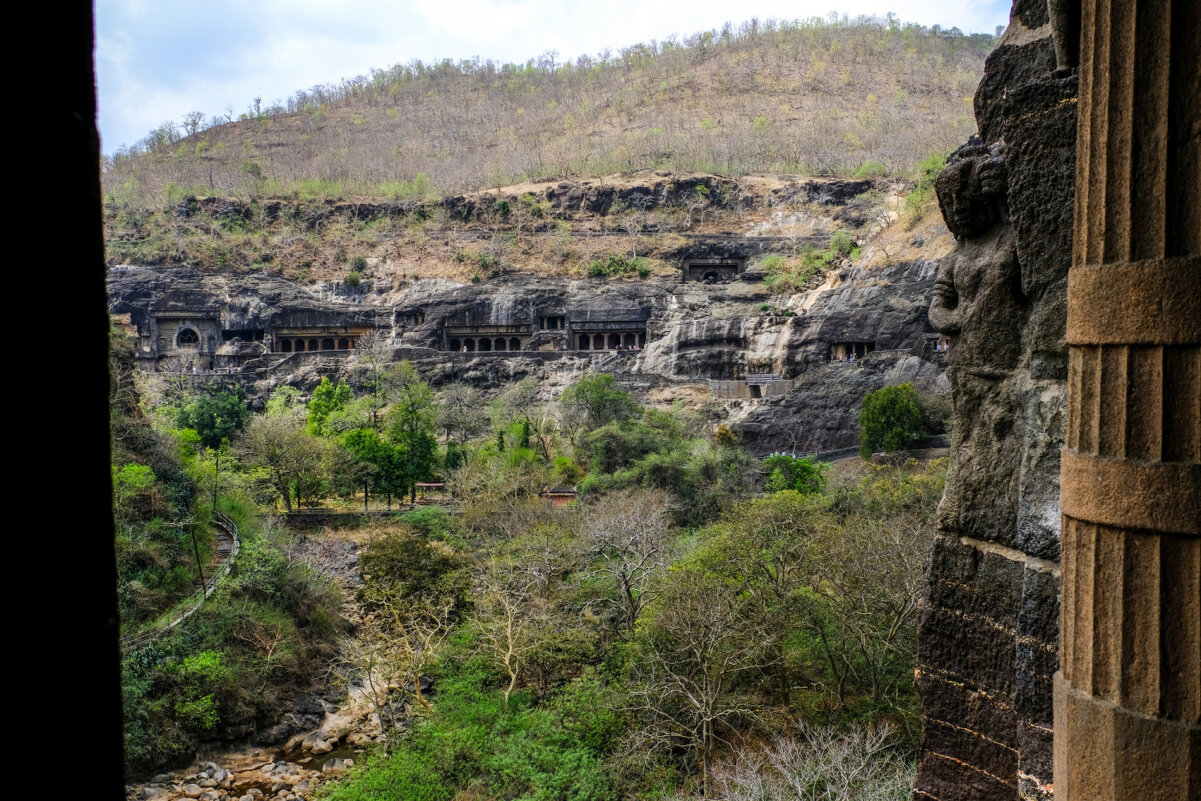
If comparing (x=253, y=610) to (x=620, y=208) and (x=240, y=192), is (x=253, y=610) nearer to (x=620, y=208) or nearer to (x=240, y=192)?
(x=620, y=208)

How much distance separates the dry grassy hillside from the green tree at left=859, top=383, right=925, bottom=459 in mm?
31126

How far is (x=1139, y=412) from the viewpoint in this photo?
7.72 feet

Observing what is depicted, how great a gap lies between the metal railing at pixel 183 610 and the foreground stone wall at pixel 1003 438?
41.9 feet

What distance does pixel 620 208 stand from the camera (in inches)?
1940

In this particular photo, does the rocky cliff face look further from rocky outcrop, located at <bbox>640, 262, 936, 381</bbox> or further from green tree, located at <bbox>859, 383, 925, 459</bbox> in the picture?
green tree, located at <bbox>859, 383, 925, 459</bbox>

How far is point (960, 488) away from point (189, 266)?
46.7 meters

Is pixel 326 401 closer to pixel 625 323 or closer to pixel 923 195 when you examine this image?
pixel 625 323

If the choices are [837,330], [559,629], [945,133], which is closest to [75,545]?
[559,629]

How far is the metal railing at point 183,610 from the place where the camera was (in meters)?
13.1

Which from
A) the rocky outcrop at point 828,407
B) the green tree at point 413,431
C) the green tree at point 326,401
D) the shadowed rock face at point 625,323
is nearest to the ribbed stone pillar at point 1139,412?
the green tree at point 413,431

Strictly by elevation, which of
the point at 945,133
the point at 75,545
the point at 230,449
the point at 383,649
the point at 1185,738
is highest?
the point at 945,133

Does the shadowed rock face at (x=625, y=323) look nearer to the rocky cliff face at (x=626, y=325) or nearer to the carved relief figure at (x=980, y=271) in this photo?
the rocky cliff face at (x=626, y=325)

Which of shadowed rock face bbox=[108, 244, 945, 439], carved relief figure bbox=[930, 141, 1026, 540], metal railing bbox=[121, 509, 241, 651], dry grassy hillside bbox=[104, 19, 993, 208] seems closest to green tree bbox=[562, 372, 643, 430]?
shadowed rock face bbox=[108, 244, 945, 439]

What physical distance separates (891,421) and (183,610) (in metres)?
19.3
